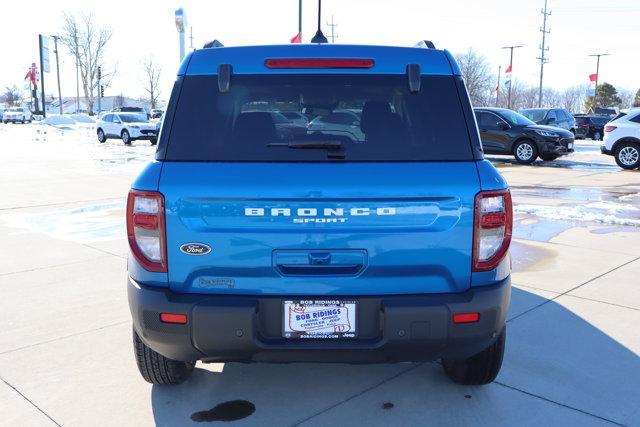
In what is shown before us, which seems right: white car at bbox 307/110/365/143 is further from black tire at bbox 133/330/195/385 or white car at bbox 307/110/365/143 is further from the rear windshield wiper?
black tire at bbox 133/330/195/385

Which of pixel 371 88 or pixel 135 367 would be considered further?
pixel 135 367

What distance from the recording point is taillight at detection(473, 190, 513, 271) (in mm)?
2695

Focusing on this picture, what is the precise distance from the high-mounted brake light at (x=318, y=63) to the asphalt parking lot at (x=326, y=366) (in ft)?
6.03

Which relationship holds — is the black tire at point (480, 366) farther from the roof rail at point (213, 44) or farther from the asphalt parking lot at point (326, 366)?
the roof rail at point (213, 44)

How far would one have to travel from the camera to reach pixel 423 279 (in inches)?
106

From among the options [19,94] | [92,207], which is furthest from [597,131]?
[19,94]

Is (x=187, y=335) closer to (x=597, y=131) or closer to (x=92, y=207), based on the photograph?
(x=92, y=207)

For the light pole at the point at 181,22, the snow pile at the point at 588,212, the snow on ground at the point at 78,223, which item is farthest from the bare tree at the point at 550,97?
the snow on ground at the point at 78,223

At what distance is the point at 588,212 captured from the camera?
9.34 metres

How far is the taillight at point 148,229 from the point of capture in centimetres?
266

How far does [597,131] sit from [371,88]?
33.6 metres

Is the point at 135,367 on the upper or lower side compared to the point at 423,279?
lower

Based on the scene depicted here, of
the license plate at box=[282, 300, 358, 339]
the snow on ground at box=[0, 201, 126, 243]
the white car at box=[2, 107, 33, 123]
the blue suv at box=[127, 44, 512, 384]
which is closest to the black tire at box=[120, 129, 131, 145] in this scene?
Result: the snow on ground at box=[0, 201, 126, 243]

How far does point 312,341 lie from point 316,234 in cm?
51
